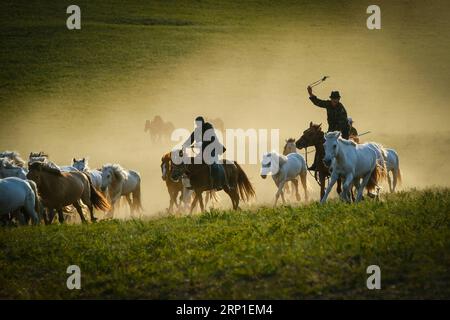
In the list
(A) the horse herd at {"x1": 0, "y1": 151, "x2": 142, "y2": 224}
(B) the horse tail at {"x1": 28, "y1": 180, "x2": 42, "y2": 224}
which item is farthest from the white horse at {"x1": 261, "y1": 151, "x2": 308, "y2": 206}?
(B) the horse tail at {"x1": 28, "y1": 180, "x2": 42, "y2": 224}

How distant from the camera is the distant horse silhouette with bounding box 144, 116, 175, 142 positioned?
172 ft

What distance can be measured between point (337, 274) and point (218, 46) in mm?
70774

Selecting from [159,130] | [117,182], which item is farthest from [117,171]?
[159,130]

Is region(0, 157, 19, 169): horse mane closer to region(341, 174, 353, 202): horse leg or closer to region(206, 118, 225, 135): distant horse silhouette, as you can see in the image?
region(341, 174, 353, 202): horse leg

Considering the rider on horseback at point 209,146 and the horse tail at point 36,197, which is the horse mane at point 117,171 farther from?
the horse tail at point 36,197

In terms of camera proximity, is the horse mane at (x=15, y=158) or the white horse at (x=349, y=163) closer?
the white horse at (x=349, y=163)

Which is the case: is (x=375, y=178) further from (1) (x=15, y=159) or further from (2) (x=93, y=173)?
(1) (x=15, y=159)

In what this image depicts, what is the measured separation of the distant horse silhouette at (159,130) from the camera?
172 feet

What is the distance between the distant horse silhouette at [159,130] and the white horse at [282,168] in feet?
84.2

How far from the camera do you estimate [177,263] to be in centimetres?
1373

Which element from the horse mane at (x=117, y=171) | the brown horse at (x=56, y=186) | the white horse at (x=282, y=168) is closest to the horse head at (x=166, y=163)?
the horse mane at (x=117, y=171)

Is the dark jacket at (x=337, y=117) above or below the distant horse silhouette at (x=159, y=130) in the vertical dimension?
below

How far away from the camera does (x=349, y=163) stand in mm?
17969

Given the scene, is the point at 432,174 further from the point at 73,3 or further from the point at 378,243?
the point at 73,3
